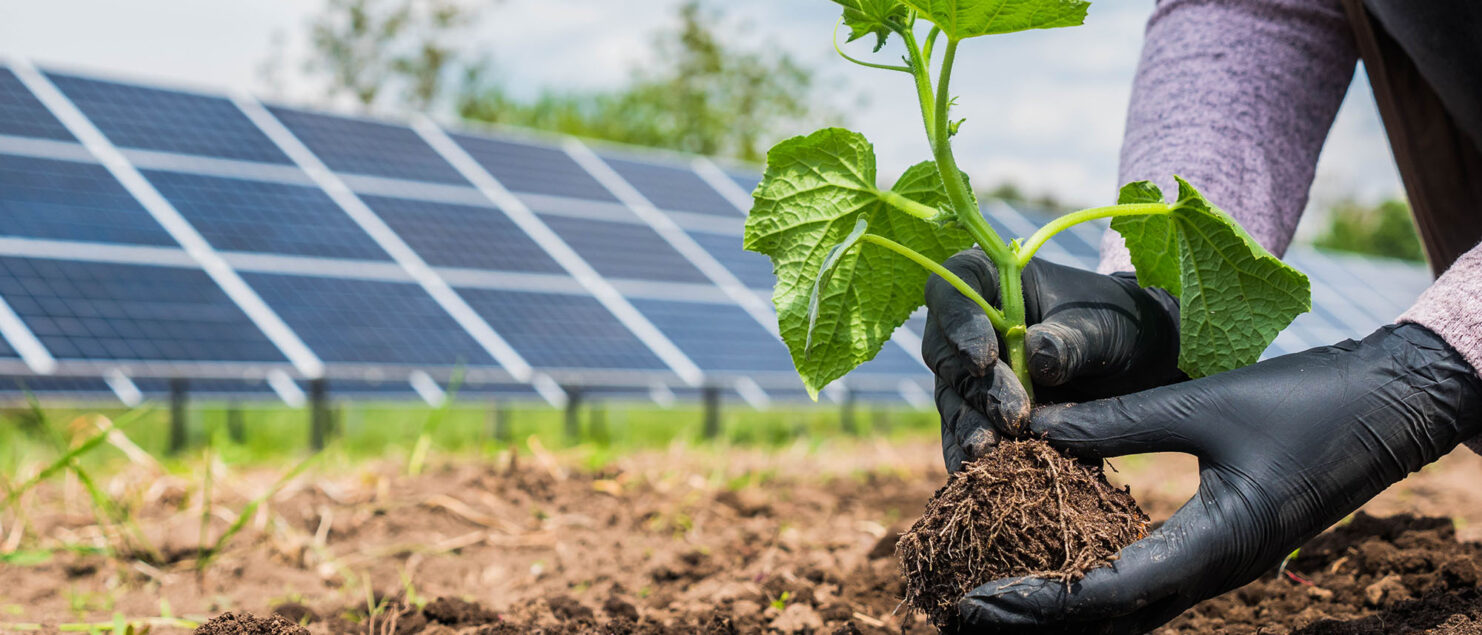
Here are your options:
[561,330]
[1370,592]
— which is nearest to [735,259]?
[561,330]

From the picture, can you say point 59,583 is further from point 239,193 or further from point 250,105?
point 250,105

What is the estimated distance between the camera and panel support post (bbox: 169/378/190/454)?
5.02 m

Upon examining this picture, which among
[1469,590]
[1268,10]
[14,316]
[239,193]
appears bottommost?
[1469,590]

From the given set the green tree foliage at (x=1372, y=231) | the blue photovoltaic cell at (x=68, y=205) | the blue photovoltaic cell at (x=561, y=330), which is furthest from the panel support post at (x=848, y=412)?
the green tree foliage at (x=1372, y=231)

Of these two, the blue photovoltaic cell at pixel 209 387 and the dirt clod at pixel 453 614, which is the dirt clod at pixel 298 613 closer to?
the dirt clod at pixel 453 614

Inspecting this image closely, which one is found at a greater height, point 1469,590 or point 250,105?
point 250,105

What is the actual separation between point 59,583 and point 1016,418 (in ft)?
7.56

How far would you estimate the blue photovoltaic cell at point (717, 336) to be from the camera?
6.79 metres

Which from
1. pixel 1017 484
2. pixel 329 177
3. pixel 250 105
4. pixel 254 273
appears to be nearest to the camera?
pixel 1017 484

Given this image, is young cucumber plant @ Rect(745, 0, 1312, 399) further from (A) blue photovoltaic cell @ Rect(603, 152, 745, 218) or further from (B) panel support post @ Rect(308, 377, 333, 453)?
(A) blue photovoltaic cell @ Rect(603, 152, 745, 218)

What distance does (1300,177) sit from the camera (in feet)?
7.09

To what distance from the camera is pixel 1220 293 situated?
59.8 inches

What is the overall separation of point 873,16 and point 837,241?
1.20 feet

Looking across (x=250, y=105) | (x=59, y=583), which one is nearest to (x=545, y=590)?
(x=59, y=583)
